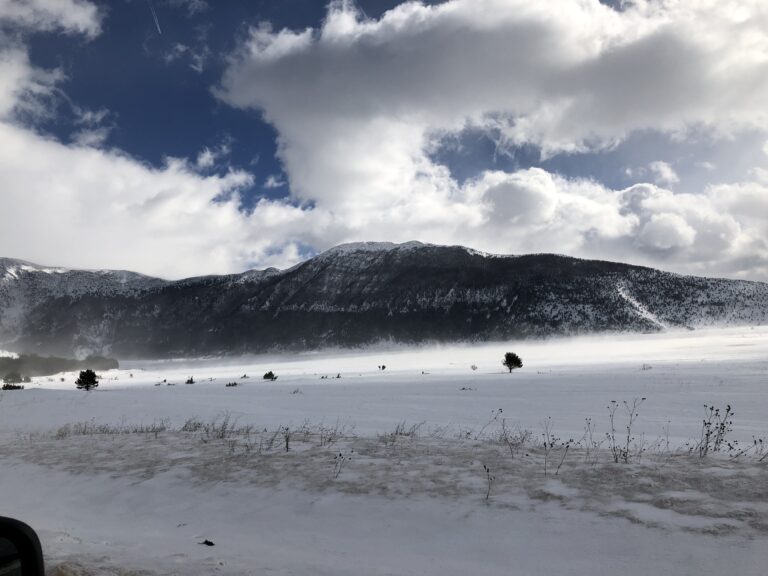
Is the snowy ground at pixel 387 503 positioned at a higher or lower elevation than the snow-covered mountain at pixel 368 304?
lower

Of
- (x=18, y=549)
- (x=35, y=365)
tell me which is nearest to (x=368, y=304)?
(x=35, y=365)

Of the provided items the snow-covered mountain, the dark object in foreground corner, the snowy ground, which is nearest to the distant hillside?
the snowy ground

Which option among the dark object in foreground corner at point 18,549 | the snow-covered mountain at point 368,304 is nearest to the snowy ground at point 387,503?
the dark object in foreground corner at point 18,549

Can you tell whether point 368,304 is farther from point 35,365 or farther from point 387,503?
point 387,503

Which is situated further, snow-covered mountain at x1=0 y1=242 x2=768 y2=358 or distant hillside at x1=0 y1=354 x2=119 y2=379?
snow-covered mountain at x1=0 y1=242 x2=768 y2=358

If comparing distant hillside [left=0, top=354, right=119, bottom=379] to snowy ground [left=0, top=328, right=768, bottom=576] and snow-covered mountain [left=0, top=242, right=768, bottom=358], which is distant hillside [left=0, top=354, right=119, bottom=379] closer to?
snowy ground [left=0, top=328, right=768, bottom=576]

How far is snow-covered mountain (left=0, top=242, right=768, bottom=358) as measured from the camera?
4476 inches

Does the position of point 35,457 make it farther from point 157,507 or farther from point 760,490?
point 760,490

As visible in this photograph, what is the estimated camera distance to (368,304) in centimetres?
16562

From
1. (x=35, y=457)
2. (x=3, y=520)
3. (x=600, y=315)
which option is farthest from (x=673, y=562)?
(x=600, y=315)

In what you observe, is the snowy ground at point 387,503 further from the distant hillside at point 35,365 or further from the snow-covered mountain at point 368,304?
the snow-covered mountain at point 368,304

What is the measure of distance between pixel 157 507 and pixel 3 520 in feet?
17.1

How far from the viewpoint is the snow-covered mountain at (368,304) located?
114 m

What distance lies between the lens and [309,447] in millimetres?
8633
